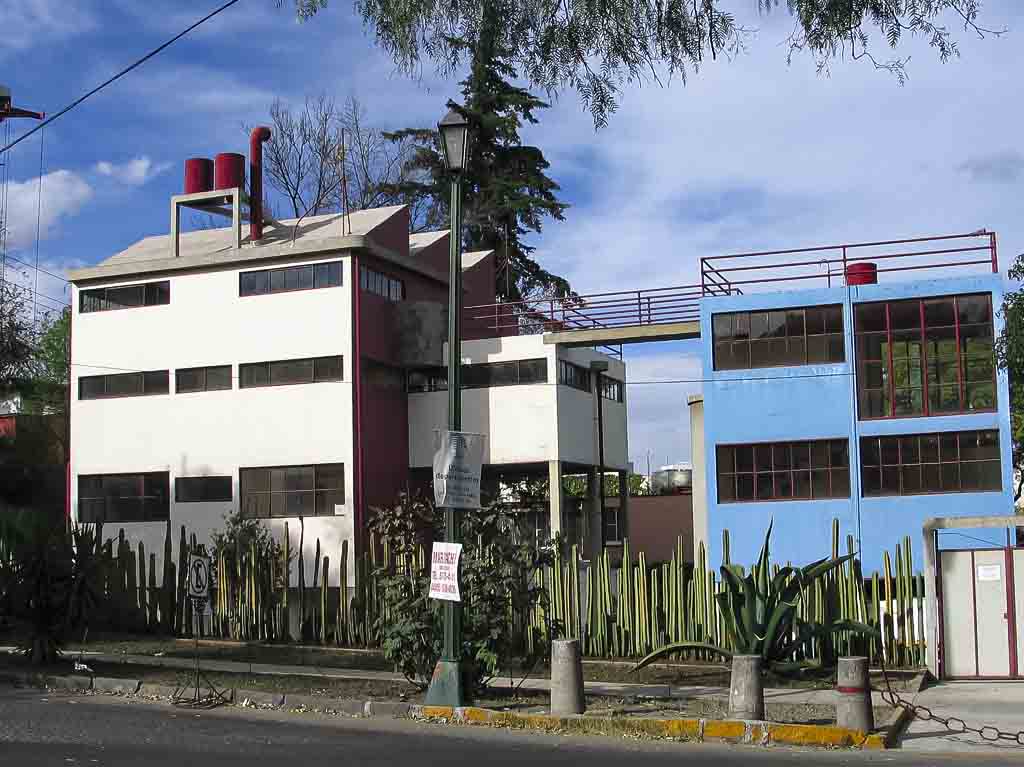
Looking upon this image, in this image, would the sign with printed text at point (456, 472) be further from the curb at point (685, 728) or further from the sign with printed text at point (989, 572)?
the sign with printed text at point (989, 572)

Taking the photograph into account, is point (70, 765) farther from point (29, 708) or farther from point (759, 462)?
point (759, 462)

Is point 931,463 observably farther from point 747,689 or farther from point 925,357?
point 747,689

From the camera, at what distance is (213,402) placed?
3641 cm

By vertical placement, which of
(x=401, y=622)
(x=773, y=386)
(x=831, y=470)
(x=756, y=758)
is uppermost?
(x=773, y=386)

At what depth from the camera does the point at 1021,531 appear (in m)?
31.1

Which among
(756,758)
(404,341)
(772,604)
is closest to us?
(756,758)

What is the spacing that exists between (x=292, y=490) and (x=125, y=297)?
8.88m

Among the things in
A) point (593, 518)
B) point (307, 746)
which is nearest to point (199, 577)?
point (307, 746)

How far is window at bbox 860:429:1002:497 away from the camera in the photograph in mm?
31422

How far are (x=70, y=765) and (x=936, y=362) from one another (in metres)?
27.3

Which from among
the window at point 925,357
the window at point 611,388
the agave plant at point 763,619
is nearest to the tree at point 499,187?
the window at point 611,388

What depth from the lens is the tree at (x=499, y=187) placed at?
5028cm

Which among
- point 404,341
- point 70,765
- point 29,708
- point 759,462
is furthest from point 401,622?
point 404,341

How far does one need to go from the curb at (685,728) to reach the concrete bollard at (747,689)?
0.96 ft
